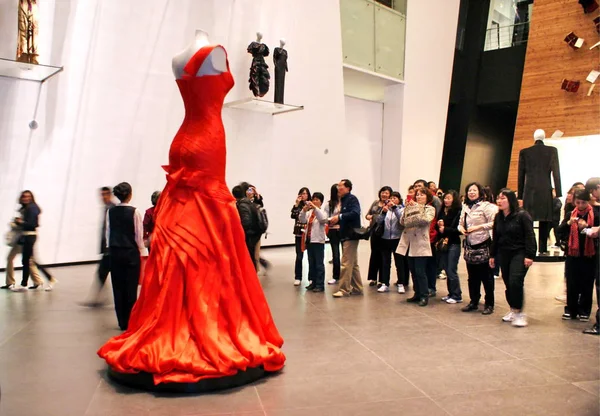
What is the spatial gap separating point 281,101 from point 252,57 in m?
1.20

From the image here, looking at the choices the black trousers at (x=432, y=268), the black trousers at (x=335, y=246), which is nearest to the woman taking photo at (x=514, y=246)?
the black trousers at (x=432, y=268)

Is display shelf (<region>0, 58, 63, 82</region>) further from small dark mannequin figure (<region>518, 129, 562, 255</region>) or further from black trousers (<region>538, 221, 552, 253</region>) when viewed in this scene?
black trousers (<region>538, 221, 552, 253</region>)

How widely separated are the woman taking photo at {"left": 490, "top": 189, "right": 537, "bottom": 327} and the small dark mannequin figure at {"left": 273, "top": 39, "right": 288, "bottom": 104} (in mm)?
7393

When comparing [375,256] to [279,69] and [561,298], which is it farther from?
[279,69]

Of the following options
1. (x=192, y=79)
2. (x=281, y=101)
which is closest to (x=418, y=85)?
(x=281, y=101)

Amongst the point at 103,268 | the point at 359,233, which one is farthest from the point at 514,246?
the point at 103,268

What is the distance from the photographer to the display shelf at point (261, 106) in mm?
11844

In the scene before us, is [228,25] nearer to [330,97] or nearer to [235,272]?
[330,97]

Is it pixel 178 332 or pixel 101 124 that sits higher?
pixel 101 124

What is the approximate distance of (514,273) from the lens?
5.85 m

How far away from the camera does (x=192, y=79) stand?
4191mm

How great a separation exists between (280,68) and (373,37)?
431cm

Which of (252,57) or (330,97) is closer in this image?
(252,57)

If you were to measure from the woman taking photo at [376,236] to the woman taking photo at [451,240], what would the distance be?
0.92m
